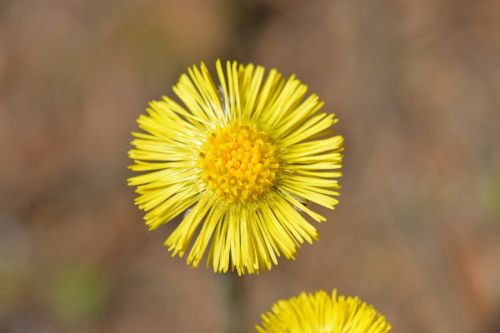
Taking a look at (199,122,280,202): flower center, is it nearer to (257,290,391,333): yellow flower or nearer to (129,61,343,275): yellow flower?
(129,61,343,275): yellow flower

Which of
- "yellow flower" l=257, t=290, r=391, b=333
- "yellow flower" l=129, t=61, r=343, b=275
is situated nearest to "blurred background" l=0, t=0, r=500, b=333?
"yellow flower" l=129, t=61, r=343, b=275

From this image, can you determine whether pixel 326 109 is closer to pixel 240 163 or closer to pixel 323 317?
pixel 240 163

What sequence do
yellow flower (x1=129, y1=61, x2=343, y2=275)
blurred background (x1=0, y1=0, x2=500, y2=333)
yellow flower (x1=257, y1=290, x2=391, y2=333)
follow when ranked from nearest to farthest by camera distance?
yellow flower (x1=257, y1=290, x2=391, y2=333), yellow flower (x1=129, y1=61, x2=343, y2=275), blurred background (x1=0, y1=0, x2=500, y2=333)

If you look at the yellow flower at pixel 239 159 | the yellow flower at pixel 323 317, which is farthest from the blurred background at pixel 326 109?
the yellow flower at pixel 323 317
